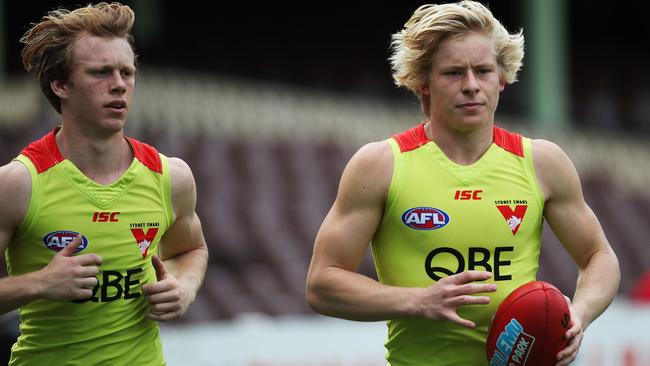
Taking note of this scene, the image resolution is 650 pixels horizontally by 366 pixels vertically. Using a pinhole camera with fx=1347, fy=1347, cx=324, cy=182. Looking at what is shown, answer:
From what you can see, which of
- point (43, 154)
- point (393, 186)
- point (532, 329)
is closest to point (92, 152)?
point (43, 154)

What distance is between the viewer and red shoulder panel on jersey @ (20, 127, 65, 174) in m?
4.70

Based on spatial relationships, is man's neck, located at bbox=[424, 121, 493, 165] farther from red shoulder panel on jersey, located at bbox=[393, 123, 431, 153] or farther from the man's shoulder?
the man's shoulder

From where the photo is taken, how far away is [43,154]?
4738mm

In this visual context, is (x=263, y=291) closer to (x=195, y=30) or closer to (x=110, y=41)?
(x=110, y=41)

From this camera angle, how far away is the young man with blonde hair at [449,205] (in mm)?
4754

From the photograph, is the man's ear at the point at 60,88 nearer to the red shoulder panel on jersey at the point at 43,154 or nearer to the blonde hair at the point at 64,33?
the blonde hair at the point at 64,33

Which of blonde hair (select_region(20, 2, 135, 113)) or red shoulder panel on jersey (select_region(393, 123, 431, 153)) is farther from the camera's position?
red shoulder panel on jersey (select_region(393, 123, 431, 153))

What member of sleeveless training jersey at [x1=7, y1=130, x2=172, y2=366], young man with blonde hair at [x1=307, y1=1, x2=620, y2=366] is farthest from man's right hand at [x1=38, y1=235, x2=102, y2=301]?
young man with blonde hair at [x1=307, y1=1, x2=620, y2=366]

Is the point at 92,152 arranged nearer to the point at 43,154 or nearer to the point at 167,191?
the point at 43,154

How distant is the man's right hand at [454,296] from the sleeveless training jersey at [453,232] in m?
0.27

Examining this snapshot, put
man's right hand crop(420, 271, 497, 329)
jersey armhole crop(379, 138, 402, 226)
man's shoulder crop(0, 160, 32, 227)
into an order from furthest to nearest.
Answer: jersey armhole crop(379, 138, 402, 226) → man's shoulder crop(0, 160, 32, 227) → man's right hand crop(420, 271, 497, 329)

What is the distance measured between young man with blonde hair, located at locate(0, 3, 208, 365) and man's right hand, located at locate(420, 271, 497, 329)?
35.9 inches

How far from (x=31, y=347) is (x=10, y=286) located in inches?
13.8

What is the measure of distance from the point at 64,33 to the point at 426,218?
144 cm
